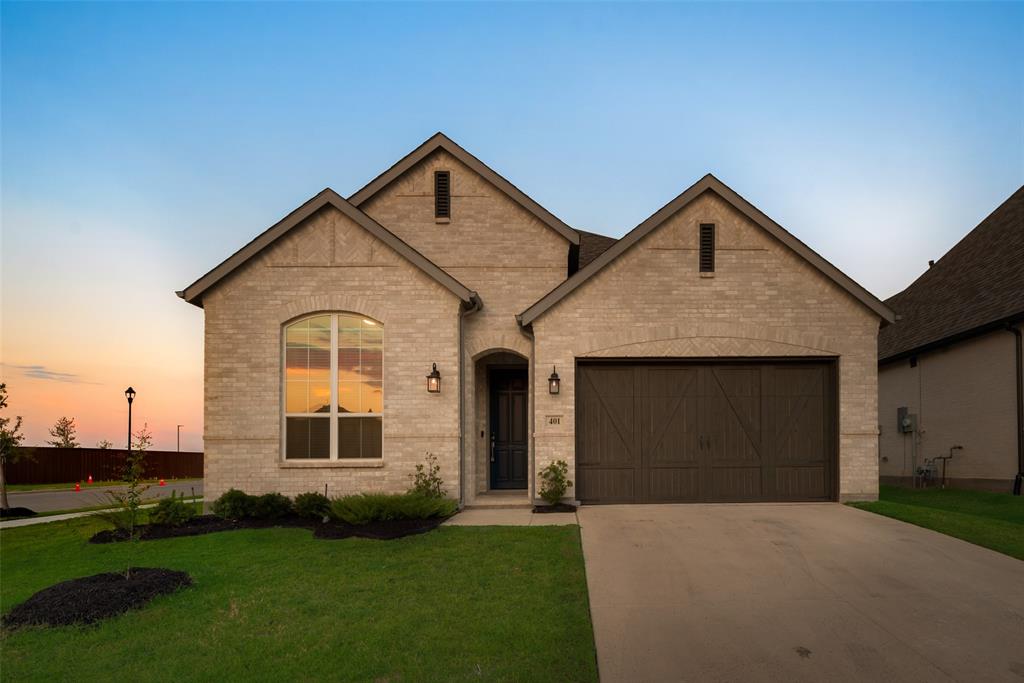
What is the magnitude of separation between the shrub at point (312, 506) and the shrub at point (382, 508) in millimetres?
433

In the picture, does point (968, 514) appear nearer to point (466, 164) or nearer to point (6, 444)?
point (466, 164)

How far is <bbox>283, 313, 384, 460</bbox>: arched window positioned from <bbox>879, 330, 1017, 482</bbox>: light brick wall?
14491 millimetres

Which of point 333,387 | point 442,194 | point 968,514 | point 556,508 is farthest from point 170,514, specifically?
point 968,514

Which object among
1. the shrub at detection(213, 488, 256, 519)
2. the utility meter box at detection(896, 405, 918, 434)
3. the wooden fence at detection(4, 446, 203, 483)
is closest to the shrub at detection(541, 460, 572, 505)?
the shrub at detection(213, 488, 256, 519)

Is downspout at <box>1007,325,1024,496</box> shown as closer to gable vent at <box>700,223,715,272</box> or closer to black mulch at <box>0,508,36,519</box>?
gable vent at <box>700,223,715,272</box>

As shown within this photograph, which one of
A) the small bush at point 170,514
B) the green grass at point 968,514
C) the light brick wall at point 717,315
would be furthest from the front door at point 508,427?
→ the green grass at point 968,514

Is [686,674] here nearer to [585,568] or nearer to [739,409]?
[585,568]

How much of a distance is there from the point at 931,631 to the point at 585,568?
12.1ft

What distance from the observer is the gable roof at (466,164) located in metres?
14.5

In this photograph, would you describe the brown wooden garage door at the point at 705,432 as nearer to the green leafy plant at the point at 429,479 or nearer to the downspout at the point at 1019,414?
the green leafy plant at the point at 429,479

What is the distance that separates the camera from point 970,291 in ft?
60.7

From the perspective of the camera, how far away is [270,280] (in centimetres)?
1286

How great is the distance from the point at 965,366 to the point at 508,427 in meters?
12.1

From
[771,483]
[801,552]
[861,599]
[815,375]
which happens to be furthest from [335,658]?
[815,375]
